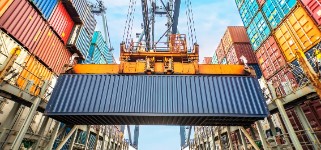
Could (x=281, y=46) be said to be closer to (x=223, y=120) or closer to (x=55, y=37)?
(x=223, y=120)

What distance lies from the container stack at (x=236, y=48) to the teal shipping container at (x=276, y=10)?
577 centimetres

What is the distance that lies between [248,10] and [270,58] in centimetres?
680

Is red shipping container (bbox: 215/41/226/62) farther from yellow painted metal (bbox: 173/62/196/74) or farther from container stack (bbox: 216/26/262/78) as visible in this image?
yellow painted metal (bbox: 173/62/196/74)

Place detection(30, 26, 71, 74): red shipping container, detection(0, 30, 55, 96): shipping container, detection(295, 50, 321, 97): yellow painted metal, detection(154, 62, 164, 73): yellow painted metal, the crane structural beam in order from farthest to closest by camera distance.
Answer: the crane structural beam < detection(30, 26, 71, 74): red shipping container < detection(154, 62, 164, 73): yellow painted metal < detection(0, 30, 55, 96): shipping container < detection(295, 50, 321, 97): yellow painted metal

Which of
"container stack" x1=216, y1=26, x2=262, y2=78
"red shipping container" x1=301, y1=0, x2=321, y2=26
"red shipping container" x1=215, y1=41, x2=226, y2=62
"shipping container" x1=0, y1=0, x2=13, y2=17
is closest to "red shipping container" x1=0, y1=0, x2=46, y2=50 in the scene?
"shipping container" x1=0, y1=0, x2=13, y2=17

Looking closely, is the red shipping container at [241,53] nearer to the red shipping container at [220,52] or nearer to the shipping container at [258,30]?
the shipping container at [258,30]

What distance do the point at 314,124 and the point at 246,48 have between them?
44.0ft

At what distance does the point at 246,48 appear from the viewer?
21.3m

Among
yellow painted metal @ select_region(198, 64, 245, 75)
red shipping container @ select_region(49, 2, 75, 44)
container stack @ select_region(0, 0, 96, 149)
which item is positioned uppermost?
red shipping container @ select_region(49, 2, 75, 44)

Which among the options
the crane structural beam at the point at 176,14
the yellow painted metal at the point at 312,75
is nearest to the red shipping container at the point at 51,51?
the crane structural beam at the point at 176,14

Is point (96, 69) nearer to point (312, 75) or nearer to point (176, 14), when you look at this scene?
point (312, 75)

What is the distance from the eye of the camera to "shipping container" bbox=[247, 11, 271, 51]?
15672 mm

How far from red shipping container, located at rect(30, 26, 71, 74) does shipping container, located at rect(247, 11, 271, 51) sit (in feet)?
57.8

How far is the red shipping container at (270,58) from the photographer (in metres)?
13.6
